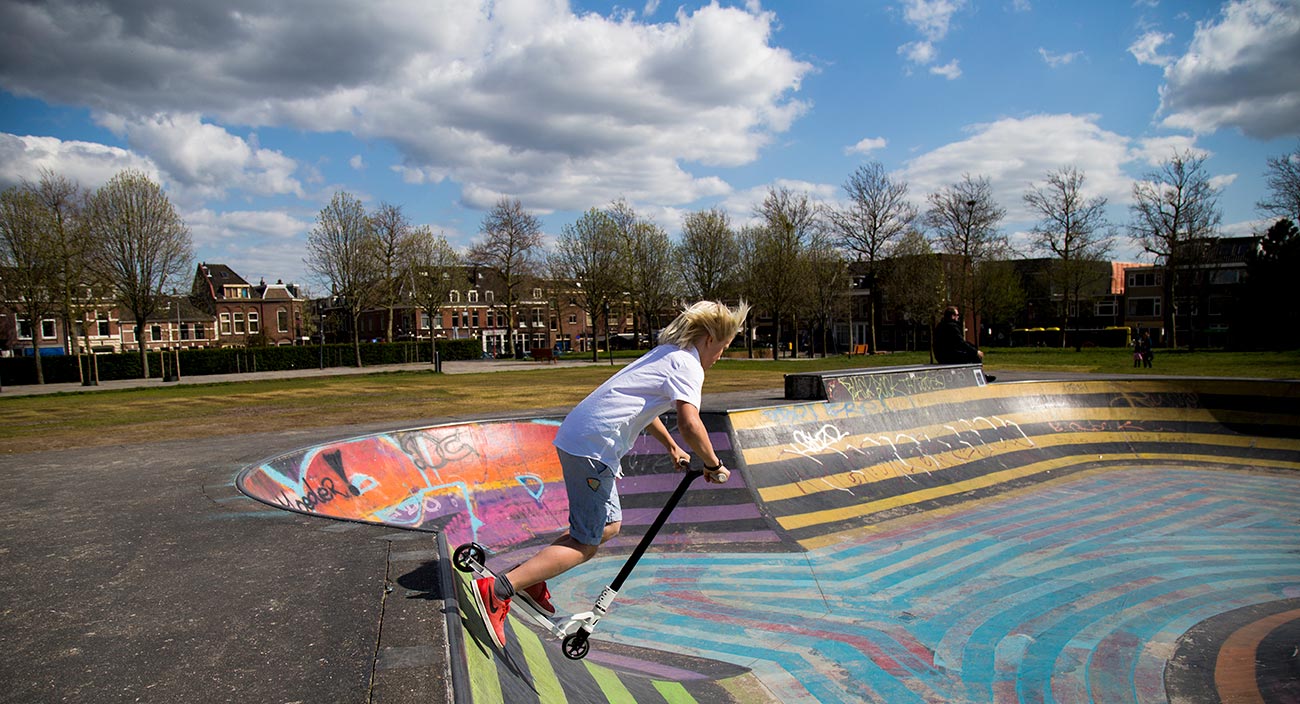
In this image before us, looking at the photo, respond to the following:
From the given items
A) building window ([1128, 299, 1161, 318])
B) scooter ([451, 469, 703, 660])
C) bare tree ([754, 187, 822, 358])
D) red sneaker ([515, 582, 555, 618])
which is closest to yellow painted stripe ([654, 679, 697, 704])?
scooter ([451, 469, 703, 660])

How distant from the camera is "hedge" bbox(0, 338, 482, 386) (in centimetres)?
4122

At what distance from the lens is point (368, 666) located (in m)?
2.88

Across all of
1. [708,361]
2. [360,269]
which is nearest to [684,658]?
[708,361]

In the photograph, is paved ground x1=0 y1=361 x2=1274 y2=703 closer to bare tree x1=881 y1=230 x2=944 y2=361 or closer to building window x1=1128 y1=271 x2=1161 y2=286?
bare tree x1=881 y1=230 x2=944 y2=361

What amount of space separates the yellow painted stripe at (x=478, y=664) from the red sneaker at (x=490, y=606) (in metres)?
0.07

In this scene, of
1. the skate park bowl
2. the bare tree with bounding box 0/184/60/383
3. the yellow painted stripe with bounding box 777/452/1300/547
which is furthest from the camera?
the bare tree with bounding box 0/184/60/383

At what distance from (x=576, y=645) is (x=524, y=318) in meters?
85.0

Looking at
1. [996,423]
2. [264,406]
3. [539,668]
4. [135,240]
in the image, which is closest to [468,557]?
[539,668]

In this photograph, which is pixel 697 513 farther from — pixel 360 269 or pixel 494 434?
pixel 360 269

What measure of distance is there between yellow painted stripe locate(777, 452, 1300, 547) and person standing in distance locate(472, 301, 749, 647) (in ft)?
15.8

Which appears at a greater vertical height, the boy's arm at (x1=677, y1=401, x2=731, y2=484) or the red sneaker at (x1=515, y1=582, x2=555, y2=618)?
the boy's arm at (x1=677, y1=401, x2=731, y2=484)

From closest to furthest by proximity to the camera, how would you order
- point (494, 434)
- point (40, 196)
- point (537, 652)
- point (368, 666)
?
1. point (368, 666)
2. point (537, 652)
3. point (494, 434)
4. point (40, 196)

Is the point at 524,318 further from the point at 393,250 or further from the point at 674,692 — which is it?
the point at 674,692

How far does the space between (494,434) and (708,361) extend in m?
6.32
